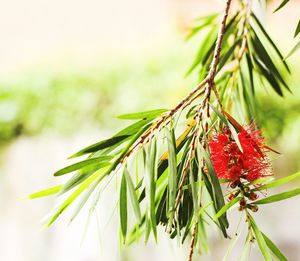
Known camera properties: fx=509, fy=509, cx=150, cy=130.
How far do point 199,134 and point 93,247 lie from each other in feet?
6.19

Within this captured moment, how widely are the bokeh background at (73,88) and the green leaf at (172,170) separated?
1800 millimetres

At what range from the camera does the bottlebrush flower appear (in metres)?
0.64

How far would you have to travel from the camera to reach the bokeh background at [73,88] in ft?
8.00

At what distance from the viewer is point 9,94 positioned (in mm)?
2506

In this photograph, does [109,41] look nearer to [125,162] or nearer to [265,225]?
[265,225]

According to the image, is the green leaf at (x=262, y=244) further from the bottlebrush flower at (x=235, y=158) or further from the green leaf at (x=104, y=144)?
the green leaf at (x=104, y=144)

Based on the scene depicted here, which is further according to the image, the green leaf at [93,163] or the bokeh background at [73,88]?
the bokeh background at [73,88]

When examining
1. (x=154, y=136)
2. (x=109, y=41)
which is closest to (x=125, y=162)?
(x=154, y=136)

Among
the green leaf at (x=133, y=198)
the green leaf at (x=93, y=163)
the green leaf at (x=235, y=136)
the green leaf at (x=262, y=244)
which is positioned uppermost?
the green leaf at (x=93, y=163)

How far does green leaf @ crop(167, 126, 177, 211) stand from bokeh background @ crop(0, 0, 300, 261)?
180 centimetres

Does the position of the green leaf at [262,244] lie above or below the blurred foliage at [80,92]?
below

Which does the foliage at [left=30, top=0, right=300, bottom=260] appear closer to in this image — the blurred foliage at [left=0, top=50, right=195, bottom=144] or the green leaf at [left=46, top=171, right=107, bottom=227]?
the green leaf at [left=46, top=171, right=107, bottom=227]

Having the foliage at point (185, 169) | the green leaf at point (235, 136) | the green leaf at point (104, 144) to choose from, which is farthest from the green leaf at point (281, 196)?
the green leaf at point (104, 144)

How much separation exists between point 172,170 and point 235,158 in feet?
0.27
